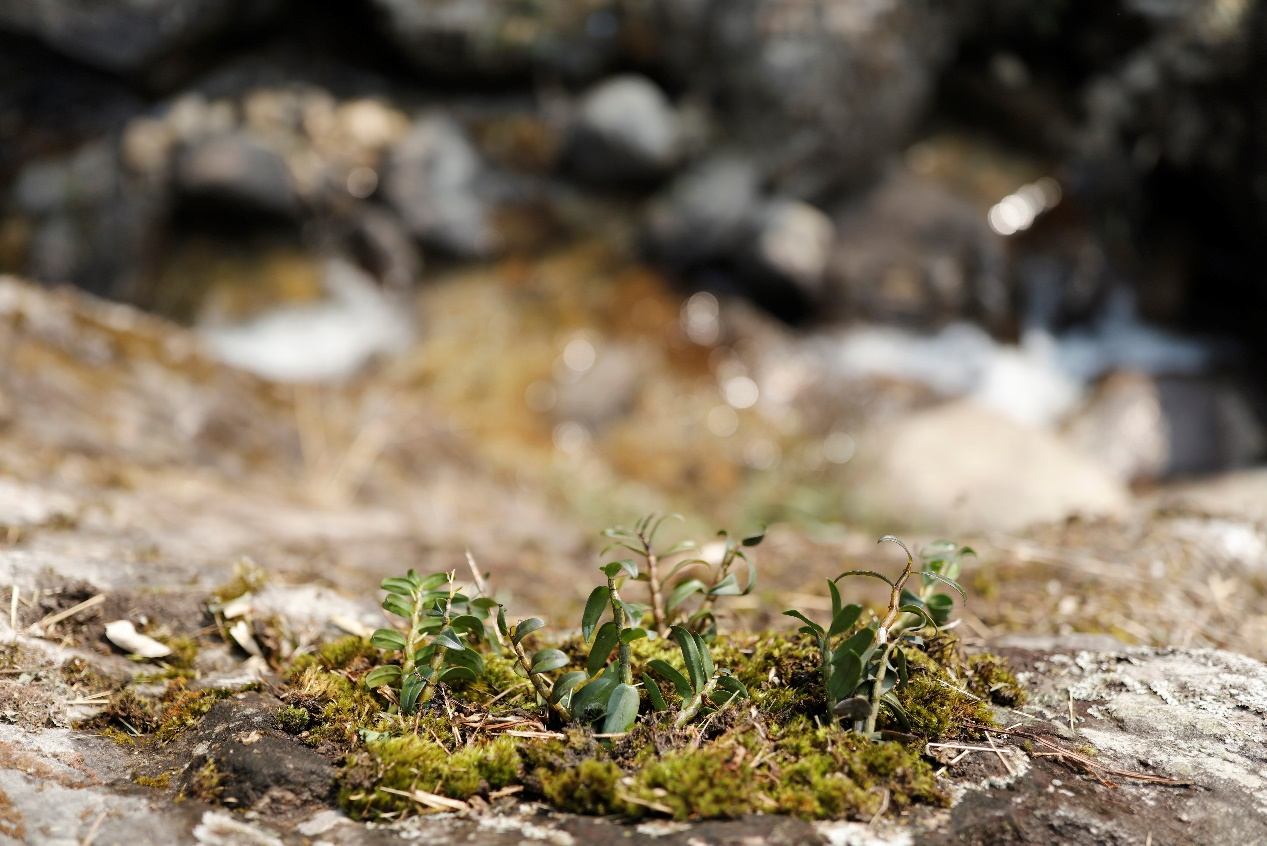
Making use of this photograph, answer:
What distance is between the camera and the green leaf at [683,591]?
1.74 m

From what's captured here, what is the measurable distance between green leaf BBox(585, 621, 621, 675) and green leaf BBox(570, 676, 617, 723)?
4 centimetres

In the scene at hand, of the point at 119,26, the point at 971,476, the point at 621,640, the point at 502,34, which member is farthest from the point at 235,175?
the point at 621,640

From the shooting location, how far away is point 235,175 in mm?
8578

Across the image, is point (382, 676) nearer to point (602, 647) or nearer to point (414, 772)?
point (414, 772)

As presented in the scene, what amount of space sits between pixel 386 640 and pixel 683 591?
62cm

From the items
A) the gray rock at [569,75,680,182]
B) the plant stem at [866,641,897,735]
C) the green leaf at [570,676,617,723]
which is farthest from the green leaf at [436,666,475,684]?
the gray rock at [569,75,680,182]

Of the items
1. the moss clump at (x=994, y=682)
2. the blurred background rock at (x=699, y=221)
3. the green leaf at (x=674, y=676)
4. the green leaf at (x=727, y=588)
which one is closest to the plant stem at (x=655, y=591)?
the green leaf at (x=727, y=588)

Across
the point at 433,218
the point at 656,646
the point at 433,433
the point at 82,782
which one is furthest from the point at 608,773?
the point at 433,218

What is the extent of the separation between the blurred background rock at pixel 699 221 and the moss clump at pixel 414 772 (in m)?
4.29

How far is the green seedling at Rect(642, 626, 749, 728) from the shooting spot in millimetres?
1548

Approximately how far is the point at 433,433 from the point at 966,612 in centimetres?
382

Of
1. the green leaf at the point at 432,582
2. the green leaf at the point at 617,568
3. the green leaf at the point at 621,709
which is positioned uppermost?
the green leaf at the point at 617,568

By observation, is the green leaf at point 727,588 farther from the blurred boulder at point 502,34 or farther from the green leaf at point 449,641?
the blurred boulder at point 502,34

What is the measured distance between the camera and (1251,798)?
1459 mm
